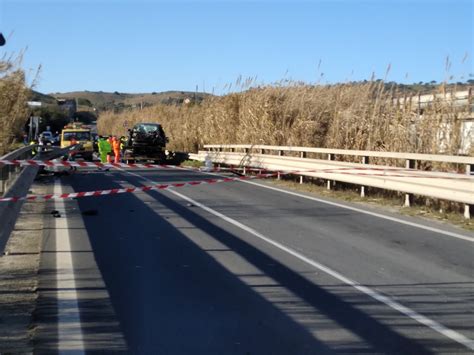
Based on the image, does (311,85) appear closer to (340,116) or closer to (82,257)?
(340,116)

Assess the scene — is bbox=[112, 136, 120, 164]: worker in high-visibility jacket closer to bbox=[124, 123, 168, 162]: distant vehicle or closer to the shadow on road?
bbox=[124, 123, 168, 162]: distant vehicle

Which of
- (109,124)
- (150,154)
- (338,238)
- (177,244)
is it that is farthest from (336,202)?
(109,124)

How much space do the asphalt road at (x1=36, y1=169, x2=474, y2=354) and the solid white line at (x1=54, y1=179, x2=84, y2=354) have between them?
0.06ft

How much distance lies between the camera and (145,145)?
31703 mm

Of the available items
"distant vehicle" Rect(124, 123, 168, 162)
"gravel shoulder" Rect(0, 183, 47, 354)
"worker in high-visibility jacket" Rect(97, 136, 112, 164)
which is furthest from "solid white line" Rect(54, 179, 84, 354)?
"distant vehicle" Rect(124, 123, 168, 162)

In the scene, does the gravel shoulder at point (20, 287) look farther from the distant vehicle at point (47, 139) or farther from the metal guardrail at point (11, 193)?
the distant vehicle at point (47, 139)

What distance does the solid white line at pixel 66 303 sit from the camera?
5.36 metres

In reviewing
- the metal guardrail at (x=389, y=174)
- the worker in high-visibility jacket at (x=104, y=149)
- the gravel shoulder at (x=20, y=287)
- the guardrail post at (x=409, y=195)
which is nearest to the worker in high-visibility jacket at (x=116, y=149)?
the worker in high-visibility jacket at (x=104, y=149)

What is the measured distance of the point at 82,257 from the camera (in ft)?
28.0

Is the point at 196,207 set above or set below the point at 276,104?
below

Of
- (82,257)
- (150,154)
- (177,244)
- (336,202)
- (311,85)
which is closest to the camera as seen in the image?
(82,257)

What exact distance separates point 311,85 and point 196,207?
1187 centimetres

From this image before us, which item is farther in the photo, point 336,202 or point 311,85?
point 311,85

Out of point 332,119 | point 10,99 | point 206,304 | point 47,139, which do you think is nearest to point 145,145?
point 332,119
